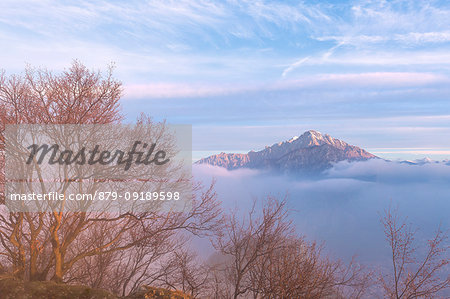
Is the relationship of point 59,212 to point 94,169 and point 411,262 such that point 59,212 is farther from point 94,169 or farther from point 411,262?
point 411,262

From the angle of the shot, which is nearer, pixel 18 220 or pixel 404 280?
pixel 18 220

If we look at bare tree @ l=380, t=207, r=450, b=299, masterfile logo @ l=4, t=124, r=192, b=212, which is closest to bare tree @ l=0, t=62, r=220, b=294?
masterfile logo @ l=4, t=124, r=192, b=212

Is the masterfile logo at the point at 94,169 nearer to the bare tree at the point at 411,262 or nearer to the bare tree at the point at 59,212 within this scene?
the bare tree at the point at 59,212

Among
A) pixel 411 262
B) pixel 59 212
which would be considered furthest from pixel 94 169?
pixel 411 262

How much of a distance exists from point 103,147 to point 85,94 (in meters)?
2.44

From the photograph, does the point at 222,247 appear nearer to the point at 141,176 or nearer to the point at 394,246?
the point at 141,176

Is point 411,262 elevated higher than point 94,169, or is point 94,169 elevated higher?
point 94,169

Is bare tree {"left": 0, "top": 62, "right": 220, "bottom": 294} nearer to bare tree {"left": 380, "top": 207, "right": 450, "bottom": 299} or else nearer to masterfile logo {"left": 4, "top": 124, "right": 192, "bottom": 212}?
masterfile logo {"left": 4, "top": 124, "right": 192, "bottom": 212}

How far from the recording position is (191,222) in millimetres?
17844

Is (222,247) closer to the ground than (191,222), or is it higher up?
closer to the ground

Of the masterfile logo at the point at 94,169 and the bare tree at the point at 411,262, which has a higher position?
the masterfile logo at the point at 94,169

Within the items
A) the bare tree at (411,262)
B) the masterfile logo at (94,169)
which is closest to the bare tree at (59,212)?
the masterfile logo at (94,169)

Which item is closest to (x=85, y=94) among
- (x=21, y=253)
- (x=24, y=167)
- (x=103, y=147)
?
(x=103, y=147)

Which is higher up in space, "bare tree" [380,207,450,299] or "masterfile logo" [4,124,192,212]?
"masterfile logo" [4,124,192,212]
